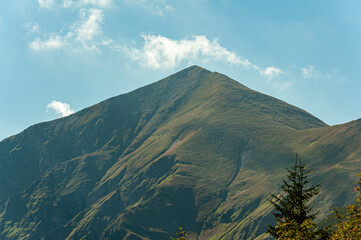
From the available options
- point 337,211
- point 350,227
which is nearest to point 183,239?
point 350,227

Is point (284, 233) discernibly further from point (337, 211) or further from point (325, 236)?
point (325, 236)

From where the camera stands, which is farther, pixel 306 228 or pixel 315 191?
pixel 315 191

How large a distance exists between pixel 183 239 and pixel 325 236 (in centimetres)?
1773

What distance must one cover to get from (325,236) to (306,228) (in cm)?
1137

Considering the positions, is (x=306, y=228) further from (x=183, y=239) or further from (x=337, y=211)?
(x=183, y=239)

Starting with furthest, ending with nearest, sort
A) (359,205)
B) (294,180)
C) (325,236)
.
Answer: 1. (294,180)
2. (325,236)
3. (359,205)

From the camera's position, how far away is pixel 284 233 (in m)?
27.5

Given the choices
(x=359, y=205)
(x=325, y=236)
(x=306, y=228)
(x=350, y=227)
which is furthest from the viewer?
(x=325, y=236)

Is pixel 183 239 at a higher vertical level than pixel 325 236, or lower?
higher

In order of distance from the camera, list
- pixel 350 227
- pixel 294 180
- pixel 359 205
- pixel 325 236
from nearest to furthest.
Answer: pixel 350 227
pixel 359 205
pixel 325 236
pixel 294 180

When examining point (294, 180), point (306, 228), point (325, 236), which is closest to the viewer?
point (306, 228)

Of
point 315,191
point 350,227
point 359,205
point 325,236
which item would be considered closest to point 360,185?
point 359,205

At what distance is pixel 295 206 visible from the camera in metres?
38.2

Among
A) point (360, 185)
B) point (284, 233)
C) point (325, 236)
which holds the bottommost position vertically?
point (325, 236)
